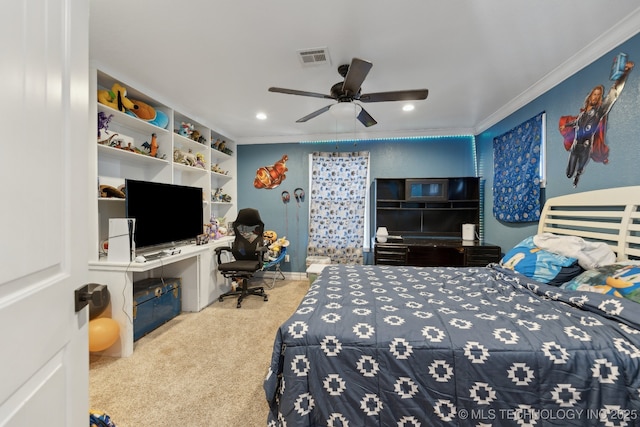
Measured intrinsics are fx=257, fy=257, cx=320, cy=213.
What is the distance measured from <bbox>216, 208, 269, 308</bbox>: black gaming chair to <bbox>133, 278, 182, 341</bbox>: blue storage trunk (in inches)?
23.6

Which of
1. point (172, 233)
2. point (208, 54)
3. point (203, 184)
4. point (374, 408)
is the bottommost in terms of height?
point (374, 408)

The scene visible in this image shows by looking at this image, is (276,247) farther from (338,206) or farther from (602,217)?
(602,217)

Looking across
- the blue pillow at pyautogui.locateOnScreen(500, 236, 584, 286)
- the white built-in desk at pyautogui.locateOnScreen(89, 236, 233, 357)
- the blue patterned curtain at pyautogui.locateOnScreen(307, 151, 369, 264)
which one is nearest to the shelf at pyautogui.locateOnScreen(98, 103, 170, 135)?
the white built-in desk at pyautogui.locateOnScreen(89, 236, 233, 357)

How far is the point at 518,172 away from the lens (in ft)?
9.82

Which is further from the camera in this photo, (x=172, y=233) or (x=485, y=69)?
(x=172, y=233)

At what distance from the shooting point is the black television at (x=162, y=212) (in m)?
2.47

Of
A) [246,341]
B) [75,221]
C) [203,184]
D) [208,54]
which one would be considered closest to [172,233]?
[203,184]

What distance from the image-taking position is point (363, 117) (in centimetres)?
273

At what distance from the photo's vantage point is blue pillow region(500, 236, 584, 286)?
182cm

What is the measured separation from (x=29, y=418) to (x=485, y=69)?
11.1 feet

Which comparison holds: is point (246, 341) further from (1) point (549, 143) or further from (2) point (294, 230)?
(1) point (549, 143)

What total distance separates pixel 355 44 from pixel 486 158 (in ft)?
9.50

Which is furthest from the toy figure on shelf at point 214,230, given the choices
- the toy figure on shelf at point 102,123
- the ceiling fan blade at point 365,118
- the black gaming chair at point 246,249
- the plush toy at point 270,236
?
the ceiling fan blade at point 365,118

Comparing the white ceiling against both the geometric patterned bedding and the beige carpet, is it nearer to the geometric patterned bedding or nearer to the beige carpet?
the geometric patterned bedding
